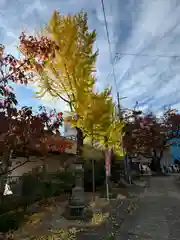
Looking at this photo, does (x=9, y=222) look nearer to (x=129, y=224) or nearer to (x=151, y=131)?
(x=129, y=224)

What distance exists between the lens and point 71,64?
12727 millimetres

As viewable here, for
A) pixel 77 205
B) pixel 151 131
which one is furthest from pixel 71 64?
pixel 151 131

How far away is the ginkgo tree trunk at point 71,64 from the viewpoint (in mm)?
12516

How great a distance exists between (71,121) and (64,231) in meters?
7.64

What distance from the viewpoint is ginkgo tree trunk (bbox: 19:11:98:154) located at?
12516mm

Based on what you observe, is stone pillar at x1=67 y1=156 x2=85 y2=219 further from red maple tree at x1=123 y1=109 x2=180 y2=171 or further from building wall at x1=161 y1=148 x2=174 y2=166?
building wall at x1=161 y1=148 x2=174 y2=166

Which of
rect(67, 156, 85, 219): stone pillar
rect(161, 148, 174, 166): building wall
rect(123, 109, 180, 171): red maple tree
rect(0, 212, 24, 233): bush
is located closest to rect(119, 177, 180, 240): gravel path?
rect(67, 156, 85, 219): stone pillar

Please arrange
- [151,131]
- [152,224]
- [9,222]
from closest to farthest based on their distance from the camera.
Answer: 1. [9,222]
2. [152,224]
3. [151,131]

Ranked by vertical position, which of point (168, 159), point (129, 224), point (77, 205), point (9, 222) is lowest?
point (129, 224)

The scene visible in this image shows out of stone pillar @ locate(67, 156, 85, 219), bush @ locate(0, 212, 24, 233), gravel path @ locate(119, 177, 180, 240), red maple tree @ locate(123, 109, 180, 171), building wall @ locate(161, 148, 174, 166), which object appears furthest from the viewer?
building wall @ locate(161, 148, 174, 166)

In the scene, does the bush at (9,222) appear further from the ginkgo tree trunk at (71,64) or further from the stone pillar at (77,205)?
the ginkgo tree trunk at (71,64)

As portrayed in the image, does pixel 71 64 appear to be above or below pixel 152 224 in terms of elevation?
above

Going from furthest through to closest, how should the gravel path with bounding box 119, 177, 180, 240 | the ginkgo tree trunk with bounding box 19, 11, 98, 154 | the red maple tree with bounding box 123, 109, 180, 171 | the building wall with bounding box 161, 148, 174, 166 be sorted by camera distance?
the building wall with bounding box 161, 148, 174, 166
the red maple tree with bounding box 123, 109, 180, 171
the ginkgo tree trunk with bounding box 19, 11, 98, 154
the gravel path with bounding box 119, 177, 180, 240

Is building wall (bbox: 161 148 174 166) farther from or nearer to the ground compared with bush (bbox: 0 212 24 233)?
farther from the ground
